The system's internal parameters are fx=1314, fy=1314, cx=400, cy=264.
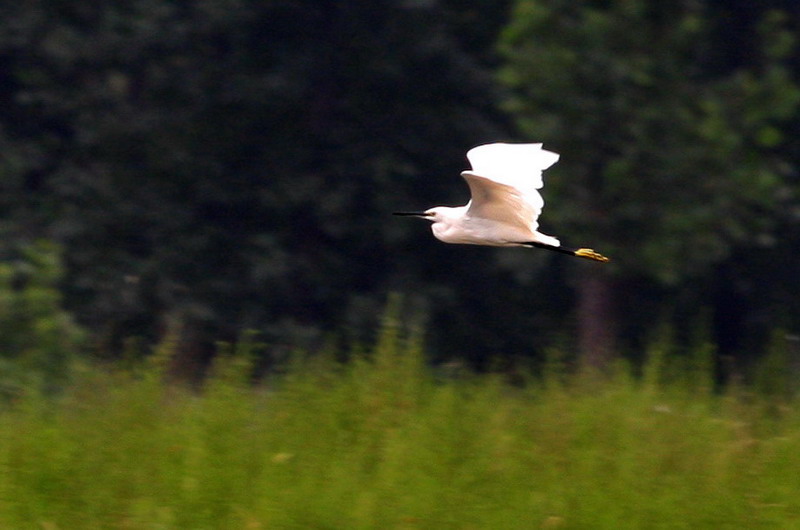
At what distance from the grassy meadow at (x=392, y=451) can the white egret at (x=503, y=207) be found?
582 mm

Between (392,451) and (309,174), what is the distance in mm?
7433

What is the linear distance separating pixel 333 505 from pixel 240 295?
24.2 feet

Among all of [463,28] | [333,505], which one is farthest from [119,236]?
[333,505]

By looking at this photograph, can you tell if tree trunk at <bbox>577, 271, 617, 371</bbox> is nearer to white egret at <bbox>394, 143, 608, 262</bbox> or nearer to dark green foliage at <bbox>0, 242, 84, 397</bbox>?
dark green foliage at <bbox>0, 242, 84, 397</bbox>

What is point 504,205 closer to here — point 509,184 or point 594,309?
point 509,184

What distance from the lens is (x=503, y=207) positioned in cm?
557

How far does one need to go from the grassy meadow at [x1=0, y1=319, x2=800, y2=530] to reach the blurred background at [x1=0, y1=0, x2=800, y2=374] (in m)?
5.65

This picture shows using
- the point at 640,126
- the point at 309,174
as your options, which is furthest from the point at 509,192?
the point at 309,174

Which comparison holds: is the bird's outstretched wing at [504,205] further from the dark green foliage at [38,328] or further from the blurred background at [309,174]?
the blurred background at [309,174]

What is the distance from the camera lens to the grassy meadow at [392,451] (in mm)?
4586

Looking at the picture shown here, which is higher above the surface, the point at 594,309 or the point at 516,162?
the point at 516,162

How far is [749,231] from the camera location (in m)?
11.0

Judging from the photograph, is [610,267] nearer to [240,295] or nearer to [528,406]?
[240,295]

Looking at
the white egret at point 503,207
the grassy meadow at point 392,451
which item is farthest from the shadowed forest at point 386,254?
the white egret at point 503,207
